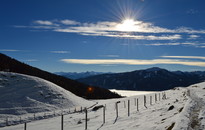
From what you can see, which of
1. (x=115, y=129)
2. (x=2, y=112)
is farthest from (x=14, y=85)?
(x=115, y=129)

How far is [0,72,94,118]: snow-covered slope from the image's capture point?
194 feet

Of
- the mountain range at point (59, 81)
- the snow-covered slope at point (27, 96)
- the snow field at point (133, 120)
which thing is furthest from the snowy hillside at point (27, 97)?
the mountain range at point (59, 81)

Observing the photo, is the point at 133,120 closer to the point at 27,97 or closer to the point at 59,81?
the point at 27,97

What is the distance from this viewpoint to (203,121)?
15625 millimetres

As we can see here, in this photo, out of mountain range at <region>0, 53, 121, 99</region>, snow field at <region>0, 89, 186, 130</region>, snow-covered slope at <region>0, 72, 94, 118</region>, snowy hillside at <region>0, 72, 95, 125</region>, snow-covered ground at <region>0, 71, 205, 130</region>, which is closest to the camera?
snow-covered ground at <region>0, 71, 205, 130</region>

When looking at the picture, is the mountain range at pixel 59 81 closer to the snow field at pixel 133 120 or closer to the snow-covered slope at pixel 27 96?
the snow-covered slope at pixel 27 96

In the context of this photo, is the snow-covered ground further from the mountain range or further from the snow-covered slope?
the mountain range

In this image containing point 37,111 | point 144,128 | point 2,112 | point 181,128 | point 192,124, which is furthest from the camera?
point 37,111

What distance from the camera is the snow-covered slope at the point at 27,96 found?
5903 centimetres

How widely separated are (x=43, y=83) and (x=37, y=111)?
23.1m

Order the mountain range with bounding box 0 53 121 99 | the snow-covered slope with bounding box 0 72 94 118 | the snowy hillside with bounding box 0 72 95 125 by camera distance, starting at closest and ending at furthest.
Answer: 1. the snowy hillside with bounding box 0 72 95 125
2. the snow-covered slope with bounding box 0 72 94 118
3. the mountain range with bounding box 0 53 121 99

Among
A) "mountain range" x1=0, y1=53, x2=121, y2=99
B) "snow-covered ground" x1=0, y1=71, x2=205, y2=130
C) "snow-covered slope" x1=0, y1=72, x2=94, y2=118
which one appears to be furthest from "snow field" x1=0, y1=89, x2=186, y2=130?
"mountain range" x1=0, y1=53, x2=121, y2=99

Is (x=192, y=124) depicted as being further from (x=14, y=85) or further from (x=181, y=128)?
(x=14, y=85)

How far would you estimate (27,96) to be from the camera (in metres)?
67.1
